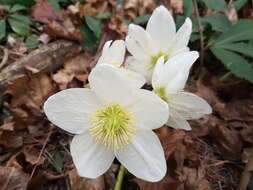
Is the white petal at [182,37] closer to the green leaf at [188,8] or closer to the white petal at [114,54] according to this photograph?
the white petal at [114,54]

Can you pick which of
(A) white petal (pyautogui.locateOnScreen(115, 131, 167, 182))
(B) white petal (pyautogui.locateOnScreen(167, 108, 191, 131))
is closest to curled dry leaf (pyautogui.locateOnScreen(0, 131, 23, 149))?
(A) white petal (pyautogui.locateOnScreen(115, 131, 167, 182))

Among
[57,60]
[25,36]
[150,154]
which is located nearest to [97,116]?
[150,154]

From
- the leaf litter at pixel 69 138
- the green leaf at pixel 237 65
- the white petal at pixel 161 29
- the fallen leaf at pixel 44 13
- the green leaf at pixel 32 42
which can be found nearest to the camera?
the white petal at pixel 161 29

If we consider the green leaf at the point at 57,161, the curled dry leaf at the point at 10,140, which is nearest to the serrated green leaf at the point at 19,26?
the curled dry leaf at the point at 10,140

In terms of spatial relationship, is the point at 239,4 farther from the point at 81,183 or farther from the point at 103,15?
the point at 81,183

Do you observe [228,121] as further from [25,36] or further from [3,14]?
[3,14]

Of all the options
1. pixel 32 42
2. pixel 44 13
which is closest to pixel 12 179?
pixel 32 42
